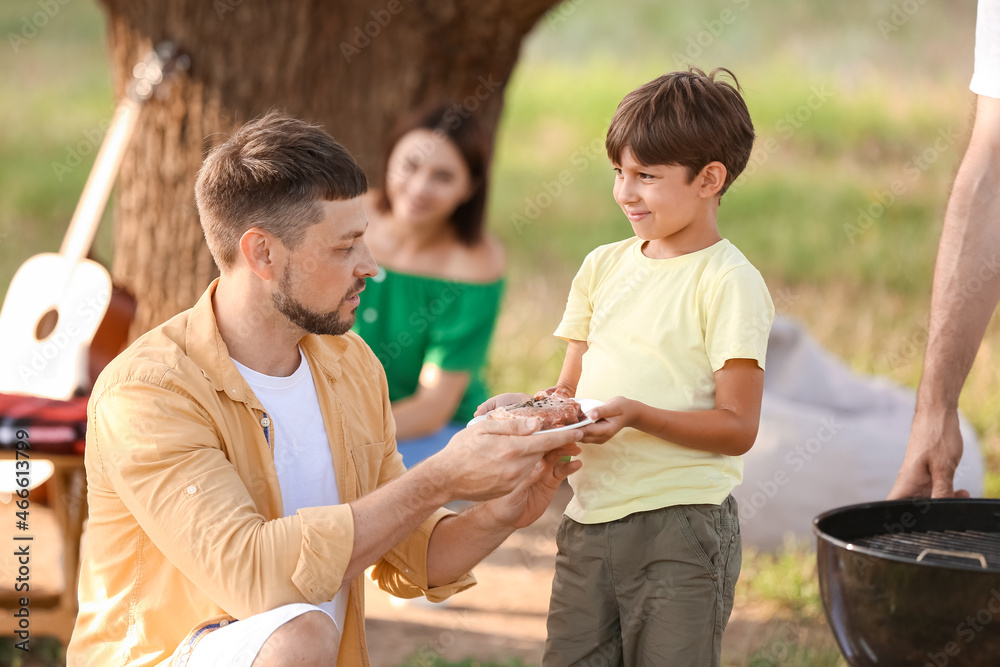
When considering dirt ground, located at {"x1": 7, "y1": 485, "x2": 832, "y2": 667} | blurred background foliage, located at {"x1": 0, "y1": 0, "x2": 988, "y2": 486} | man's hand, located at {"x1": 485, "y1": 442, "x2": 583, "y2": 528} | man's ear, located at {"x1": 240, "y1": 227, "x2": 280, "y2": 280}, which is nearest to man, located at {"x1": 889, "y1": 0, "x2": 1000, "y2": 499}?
man's hand, located at {"x1": 485, "y1": 442, "x2": 583, "y2": 528}

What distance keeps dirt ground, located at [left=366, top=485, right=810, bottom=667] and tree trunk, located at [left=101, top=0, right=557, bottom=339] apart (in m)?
1.65

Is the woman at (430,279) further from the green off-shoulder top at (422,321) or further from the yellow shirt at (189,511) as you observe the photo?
the yellow shirt at (189,511)

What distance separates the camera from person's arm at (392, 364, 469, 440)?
148 inches

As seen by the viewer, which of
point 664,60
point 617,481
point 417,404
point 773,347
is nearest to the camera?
point 617,481

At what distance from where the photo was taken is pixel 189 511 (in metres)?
1.84

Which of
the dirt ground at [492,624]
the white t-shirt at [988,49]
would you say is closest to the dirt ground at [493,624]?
the dirt ground at [492,624]

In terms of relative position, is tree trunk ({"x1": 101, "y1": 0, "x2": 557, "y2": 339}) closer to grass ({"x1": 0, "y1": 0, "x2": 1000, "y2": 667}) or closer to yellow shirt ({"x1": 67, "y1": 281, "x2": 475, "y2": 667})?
grass ({"x1": 0, "y1": 0, "x2": 1000, "y2": 667})

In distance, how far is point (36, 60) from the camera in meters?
11.5

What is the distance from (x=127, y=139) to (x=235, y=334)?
7.27 ft

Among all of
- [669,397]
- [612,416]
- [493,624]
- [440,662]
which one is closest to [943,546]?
[669,397]

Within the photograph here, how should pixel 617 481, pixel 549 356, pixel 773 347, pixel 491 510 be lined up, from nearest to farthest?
1. pixel 617 481
2. pixel 491 510
3. pixel 773 347
4. pixel 549 356

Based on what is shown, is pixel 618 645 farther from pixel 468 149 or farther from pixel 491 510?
pixel 468 149

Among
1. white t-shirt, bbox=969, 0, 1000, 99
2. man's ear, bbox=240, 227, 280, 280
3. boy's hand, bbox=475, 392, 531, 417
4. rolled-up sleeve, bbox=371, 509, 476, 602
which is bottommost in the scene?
rolled-up sleeve, bbox=371, 509, 476, 602

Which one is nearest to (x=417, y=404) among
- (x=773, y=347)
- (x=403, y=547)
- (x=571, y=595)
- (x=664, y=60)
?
(x=403, y=547)
